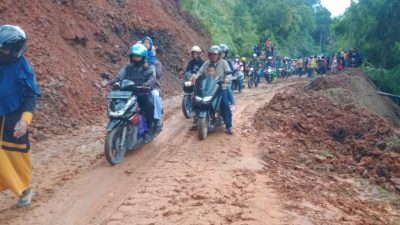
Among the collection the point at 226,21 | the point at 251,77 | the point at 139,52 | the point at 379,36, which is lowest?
the point at 251,77

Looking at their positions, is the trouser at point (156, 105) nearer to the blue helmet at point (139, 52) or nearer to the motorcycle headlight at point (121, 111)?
the blue helmet at point (139, 52)

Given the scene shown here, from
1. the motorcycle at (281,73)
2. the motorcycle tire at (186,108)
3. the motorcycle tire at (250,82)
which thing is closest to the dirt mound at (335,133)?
the motorcycle tire at (186,108)

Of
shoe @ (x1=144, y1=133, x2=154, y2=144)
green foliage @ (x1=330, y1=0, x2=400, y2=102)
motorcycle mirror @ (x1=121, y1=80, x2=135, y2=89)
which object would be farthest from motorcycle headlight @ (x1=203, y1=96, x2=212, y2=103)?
green foliage @ (x1=330, y1=0, x2=400, y2=102)

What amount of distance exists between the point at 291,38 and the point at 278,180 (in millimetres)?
45995

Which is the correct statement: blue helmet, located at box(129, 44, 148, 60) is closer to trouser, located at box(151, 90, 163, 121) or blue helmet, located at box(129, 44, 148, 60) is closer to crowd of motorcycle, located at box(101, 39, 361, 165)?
crowd of motorcycle, located at box(101, 39, 361, 165)

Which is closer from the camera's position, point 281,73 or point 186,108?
point 186,108

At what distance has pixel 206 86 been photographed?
9023 mm

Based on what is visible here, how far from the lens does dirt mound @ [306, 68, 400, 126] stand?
14.7 meters

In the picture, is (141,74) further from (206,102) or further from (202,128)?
(202,128)

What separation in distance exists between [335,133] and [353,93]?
780 cm

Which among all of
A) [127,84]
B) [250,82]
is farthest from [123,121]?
[250,82]

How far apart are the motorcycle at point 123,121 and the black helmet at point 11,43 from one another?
2114 mm

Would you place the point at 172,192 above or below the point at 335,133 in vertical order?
above

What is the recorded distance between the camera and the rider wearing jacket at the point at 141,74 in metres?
7.75
